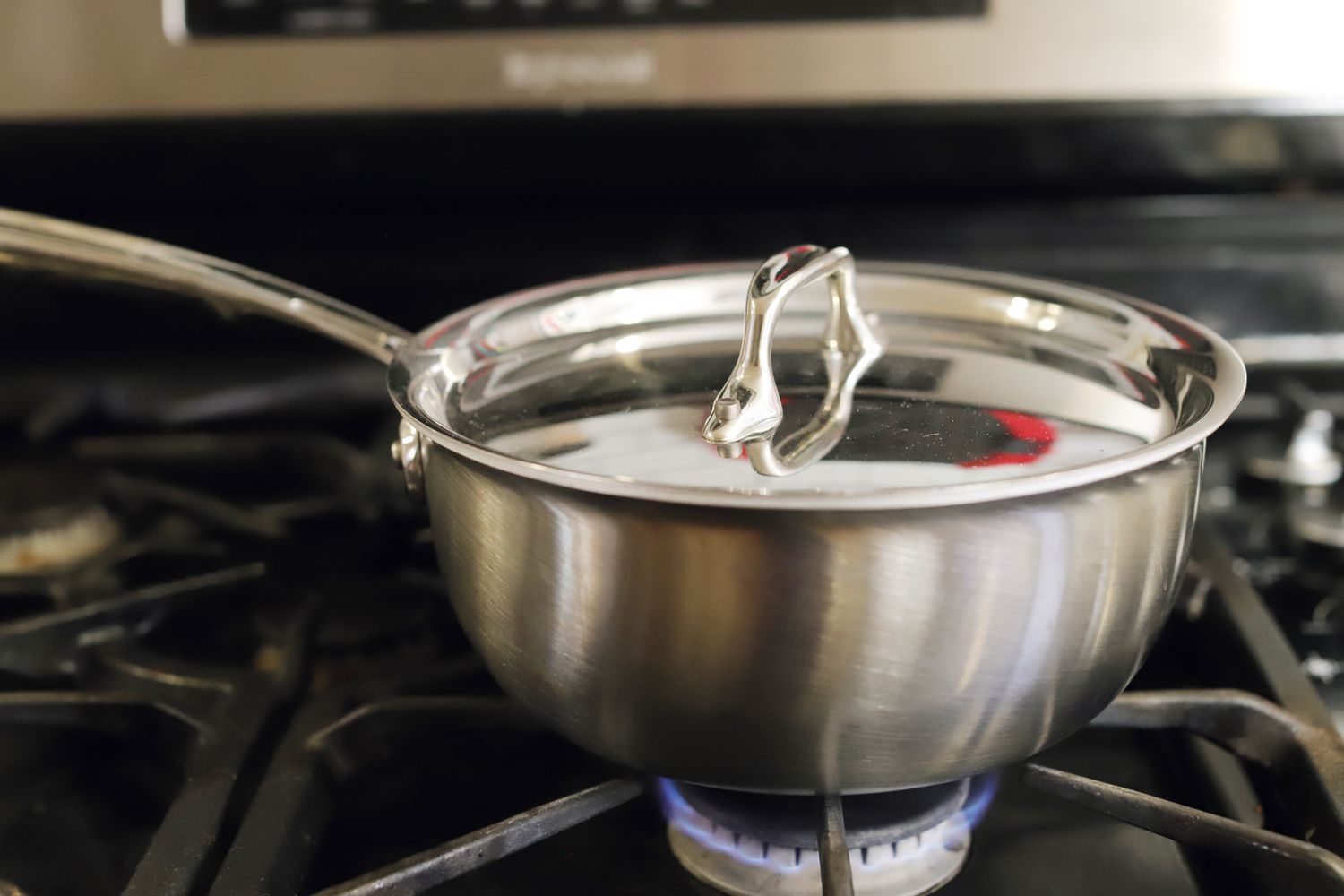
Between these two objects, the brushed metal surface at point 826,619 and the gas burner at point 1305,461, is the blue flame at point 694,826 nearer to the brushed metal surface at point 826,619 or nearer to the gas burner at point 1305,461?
the brushed metal surface at point 826,619

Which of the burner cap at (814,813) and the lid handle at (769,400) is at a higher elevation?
the lid handle at (769,400)

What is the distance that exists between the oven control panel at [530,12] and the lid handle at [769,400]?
8.9 inches

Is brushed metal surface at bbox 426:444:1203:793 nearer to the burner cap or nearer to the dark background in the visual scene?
the burner cap

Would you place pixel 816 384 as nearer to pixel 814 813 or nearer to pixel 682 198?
pixel 814 813

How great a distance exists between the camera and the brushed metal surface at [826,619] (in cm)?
28

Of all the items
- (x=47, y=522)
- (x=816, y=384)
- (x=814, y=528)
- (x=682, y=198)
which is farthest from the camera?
(x=682, y=198)

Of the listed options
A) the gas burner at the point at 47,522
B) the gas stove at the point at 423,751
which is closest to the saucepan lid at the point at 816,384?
the gas stove at the point at 423,751

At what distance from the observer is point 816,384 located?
0.39 metres

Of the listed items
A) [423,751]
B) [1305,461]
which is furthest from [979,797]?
[1305,461]

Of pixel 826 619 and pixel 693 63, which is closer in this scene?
pixel 826 619

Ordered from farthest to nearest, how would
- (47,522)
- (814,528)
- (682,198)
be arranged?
(682,198)
(47,522)
(814,528)

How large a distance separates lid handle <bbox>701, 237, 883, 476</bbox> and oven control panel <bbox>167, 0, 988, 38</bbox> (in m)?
0.23

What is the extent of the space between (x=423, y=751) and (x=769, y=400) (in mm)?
187

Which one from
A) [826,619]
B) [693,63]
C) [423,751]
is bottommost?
[423,751]
